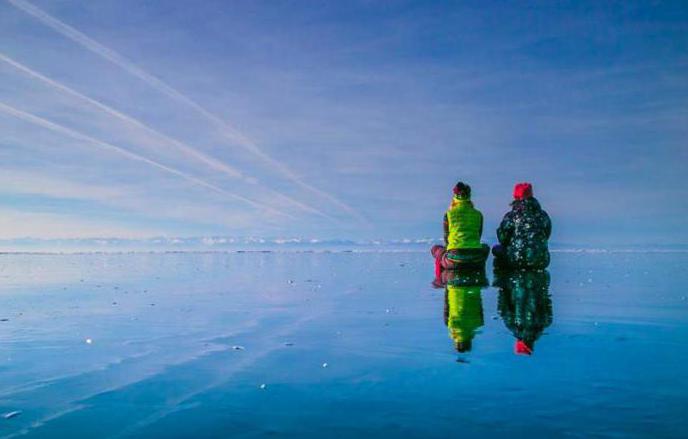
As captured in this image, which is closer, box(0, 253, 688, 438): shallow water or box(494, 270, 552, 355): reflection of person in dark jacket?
box(0, 253, 688, 438): shallow water

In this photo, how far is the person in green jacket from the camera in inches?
728

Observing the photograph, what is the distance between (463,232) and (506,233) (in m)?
1.85

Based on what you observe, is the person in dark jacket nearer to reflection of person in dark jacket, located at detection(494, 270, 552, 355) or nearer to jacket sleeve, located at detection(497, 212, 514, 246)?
jacket sleeve, located at detection(497, 212, 514, 246)

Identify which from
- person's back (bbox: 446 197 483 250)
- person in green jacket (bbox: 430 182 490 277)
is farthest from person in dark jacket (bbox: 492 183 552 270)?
person's back (bbox: 446 197 483 250)

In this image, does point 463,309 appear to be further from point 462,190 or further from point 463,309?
point 462,190

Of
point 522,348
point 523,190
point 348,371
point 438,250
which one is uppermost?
point 523,190

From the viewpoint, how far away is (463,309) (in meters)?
10.7

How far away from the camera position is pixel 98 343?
801cm

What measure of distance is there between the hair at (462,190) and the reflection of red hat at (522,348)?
11492 mm

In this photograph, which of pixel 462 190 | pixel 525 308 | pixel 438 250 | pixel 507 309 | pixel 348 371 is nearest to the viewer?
pixel 348 371

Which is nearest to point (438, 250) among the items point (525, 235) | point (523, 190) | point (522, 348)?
point (525, 235)

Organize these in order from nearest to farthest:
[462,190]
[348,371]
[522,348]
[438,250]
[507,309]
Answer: [348,371] → [522,348] → [507,309] → [462,190] → [438,250]

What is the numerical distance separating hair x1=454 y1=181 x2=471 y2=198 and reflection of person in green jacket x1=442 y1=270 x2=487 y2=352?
2921 mm

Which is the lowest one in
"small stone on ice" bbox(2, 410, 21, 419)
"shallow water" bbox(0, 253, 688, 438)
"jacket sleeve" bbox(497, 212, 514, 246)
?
"small stone on ice" bbox(2, 410, 21, 419)
